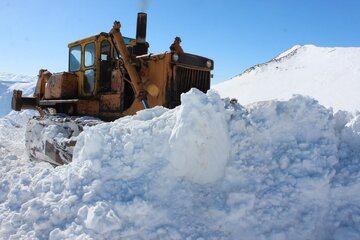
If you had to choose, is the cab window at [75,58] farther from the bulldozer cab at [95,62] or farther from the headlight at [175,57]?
the headlight at [175,57]

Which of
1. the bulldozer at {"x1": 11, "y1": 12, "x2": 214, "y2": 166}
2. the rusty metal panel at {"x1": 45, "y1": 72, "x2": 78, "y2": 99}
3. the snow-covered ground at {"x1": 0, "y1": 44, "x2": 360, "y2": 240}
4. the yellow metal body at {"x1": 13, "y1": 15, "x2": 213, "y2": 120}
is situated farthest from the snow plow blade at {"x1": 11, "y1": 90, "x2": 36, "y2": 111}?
the snow-covered ground at {"x1": 0, "y1": 44, "x2": 360, "y2": 240}

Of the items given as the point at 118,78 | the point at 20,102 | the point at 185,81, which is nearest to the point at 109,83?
the point at 118,78

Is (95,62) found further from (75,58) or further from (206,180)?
(206,180)

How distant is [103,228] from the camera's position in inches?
137

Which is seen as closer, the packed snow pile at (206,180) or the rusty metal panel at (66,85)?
the packed snow pile at (206,180)

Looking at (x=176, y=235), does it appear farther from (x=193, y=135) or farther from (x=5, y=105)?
(x=5, y=105)

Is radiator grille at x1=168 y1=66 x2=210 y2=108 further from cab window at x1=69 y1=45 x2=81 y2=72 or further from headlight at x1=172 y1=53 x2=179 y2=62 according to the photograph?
cab window at x1=69 y1=45 x2=81 y2=72

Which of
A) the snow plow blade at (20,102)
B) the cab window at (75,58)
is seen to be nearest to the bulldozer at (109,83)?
the cab window at (75,58)

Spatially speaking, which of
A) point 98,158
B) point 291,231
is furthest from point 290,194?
point 98,158

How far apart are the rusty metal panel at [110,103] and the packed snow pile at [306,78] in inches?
666

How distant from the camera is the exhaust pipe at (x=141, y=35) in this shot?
26.0 feet

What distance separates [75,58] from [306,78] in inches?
1126

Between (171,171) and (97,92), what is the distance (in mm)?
4559

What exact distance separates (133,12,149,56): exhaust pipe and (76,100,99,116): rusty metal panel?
1407 mm
